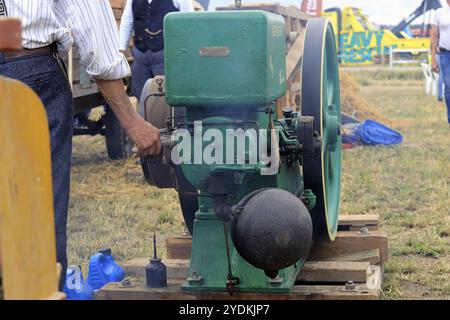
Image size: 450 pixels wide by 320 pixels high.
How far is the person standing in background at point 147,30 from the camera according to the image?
636 cm

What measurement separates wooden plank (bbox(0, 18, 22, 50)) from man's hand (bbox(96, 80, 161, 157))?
1181mm

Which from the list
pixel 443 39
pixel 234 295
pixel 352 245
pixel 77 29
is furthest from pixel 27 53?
pixel 443 39

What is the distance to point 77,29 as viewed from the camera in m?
2.72

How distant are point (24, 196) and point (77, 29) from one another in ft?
3.82

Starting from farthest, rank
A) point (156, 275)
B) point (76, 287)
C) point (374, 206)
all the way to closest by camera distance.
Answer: point (374, 206) → point (76, 287) → point (156, 275)

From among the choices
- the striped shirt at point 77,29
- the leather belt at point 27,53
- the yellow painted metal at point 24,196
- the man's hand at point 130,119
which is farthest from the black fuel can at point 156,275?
the yellow painted metal at point 24,196

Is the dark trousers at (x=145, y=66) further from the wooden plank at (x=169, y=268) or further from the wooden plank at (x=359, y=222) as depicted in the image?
the wooden plank at (x=169, y=268)

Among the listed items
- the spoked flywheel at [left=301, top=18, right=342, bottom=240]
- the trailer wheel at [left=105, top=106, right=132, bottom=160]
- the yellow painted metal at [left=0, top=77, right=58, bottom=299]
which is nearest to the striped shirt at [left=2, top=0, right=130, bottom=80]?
the spoked flywheel at [left=301, top=18, right=342, bottom=240]

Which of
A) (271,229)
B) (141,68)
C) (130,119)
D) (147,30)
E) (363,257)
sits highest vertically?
(147,30)

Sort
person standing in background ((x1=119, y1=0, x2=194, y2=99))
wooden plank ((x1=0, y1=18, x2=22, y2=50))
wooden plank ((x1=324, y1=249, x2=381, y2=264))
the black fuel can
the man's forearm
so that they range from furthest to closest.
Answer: person standing in background ((x1=119, y1=0, x2=194, y2=99)) → wooden plank ((x1=324, y1=249, x2=381, y2=264)) → the black fuel can → the man's forearm → wooden plank ((x1=0, y1=18, x2=22, y2=50))

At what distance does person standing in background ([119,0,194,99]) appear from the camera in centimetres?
636

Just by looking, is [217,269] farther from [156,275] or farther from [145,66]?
[145,66]

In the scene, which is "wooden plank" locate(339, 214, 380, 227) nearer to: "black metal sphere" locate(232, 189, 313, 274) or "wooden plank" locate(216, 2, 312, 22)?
"black metal sphere" locate(232, 189, 313, 274)
